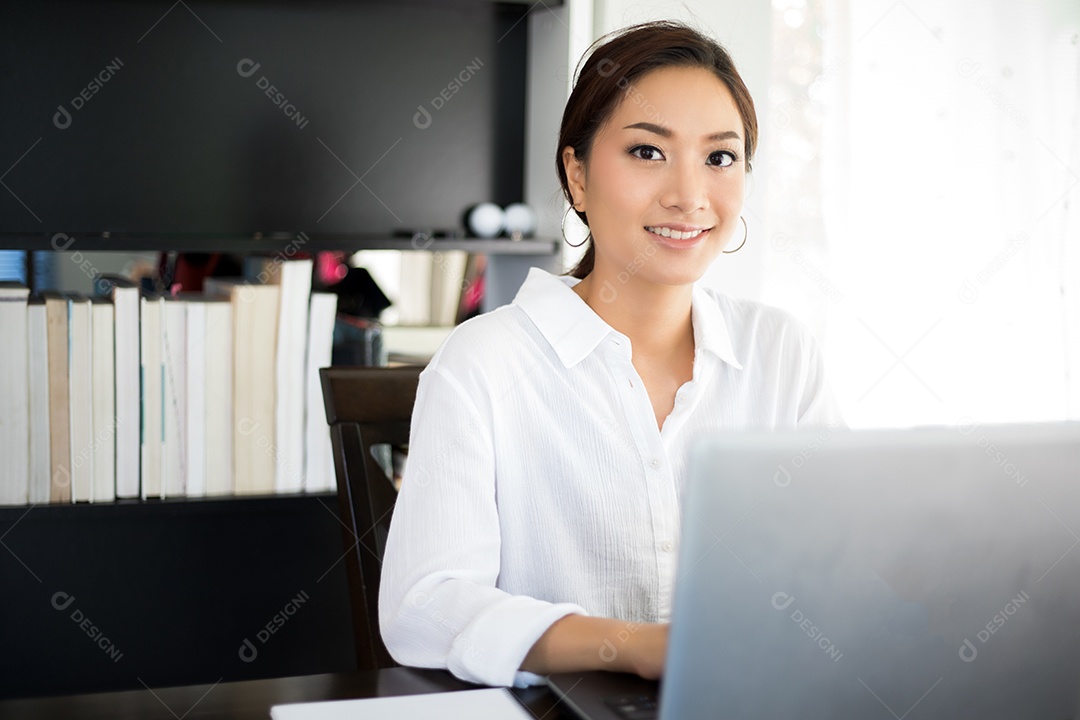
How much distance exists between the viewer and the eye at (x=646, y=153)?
139 centimetres

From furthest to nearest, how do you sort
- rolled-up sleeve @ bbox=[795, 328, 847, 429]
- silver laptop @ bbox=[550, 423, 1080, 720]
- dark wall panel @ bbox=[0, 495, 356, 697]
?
dark wall panel @ bbox=[0, 495, 356, 697] < rolled-up sleeve @ bbox=[795, 328, 847, 429] < silver laptop @ bbox=[550, 423, 1080, 720]

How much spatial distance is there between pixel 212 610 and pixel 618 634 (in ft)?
4.58

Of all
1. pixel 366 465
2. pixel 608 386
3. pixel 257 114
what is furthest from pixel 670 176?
pixel 257 114

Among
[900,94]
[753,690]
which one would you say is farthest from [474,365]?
[900,94]

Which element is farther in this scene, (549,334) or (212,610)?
(212,610)

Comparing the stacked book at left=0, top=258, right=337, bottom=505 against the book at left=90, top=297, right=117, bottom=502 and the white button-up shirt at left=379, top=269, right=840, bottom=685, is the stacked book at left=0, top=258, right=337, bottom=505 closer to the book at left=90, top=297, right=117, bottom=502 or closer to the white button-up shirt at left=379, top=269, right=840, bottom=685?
the book at left=90, top=297, right=117, bottom=502

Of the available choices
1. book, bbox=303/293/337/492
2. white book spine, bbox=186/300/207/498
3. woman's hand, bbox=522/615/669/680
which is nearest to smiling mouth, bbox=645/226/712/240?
woman's hand, bbox=522/615/669/680

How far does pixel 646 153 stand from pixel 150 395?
1.01m

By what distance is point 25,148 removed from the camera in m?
1.92

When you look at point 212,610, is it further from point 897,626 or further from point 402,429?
point 897,626

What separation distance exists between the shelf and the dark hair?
1.71 ft

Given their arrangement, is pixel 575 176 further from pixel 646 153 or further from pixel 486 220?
pixel 486 220

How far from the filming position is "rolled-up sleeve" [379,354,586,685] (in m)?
0.96

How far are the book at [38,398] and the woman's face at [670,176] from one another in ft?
3.30
